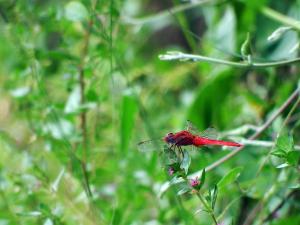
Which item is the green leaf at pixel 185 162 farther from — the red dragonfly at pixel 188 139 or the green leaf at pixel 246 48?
the green leaf at pixel 246 48

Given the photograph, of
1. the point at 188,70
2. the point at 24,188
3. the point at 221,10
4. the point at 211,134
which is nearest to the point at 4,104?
the point at 188,70

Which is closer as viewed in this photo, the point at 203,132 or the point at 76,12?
the point at 203,132

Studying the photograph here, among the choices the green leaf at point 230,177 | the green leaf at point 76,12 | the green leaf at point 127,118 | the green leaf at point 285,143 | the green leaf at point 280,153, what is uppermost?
the green leaf at point 76,12

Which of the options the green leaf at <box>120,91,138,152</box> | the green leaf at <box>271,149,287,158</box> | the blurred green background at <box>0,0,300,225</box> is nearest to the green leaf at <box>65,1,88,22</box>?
the blurred green background at <box>0,0,300,225</box>

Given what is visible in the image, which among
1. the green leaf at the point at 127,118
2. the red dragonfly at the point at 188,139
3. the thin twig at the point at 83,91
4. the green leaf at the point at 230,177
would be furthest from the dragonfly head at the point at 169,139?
the green leaf at the point at 127,118

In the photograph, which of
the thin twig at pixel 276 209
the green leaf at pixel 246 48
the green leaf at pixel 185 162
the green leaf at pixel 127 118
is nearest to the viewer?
the green leaf at pixel 185 162

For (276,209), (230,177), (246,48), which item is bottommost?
(276,209)

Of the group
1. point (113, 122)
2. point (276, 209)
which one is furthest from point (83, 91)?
point (276, 209)

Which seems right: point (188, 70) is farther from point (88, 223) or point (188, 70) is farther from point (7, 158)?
point (88, 223)

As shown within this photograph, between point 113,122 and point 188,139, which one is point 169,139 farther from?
point 113,122
